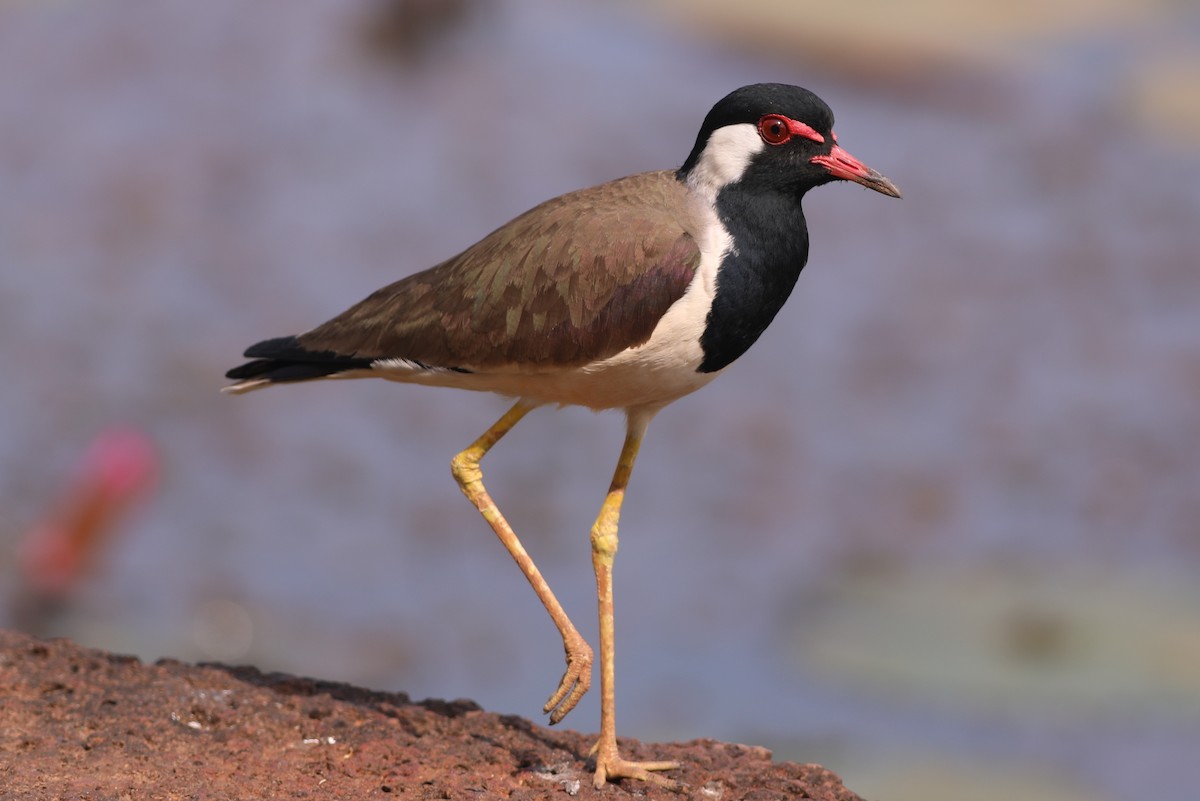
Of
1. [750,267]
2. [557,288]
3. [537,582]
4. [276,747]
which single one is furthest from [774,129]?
[276,747]

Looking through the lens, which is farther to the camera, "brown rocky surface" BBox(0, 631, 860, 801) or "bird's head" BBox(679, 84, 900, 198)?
"bird's head" BBox(679, 84, 900, 198)

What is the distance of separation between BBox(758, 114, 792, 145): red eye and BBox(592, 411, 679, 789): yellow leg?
3.31ft

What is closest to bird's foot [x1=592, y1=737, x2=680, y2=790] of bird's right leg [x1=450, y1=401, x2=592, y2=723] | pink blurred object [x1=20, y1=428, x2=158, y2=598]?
bird's right leg [x1=450, y1=401, x2=592, y2=723]

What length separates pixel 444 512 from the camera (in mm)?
12328

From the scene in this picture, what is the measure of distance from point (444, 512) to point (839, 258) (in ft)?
12.8

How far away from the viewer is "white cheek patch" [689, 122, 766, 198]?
5773 millimetres

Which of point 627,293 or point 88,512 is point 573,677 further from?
point 88,512

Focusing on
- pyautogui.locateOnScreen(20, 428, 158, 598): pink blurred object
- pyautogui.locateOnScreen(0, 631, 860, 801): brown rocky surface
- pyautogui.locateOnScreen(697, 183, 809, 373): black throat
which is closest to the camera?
pyautogui.locateOnScreen(0, 631, 860, 801): brown rocky surface

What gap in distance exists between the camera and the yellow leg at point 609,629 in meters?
5.64

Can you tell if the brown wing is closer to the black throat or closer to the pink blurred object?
the black throat

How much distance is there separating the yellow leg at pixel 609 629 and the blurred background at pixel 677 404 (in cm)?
415

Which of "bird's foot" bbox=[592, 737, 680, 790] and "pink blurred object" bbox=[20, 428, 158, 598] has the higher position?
"pink blurred object" bbox=[20, 428, 158, 598]

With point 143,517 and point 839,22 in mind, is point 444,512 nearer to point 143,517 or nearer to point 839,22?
point 143,517

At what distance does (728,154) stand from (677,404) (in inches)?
291
